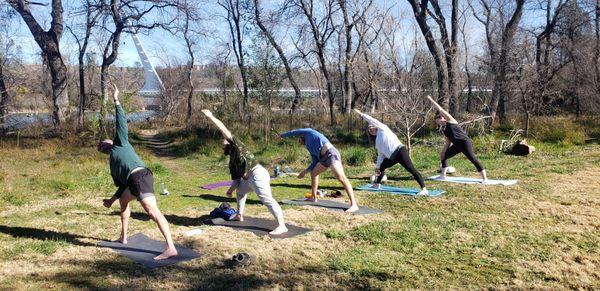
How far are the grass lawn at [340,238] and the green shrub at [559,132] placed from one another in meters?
5.81

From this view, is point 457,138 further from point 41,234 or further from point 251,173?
point 41,234

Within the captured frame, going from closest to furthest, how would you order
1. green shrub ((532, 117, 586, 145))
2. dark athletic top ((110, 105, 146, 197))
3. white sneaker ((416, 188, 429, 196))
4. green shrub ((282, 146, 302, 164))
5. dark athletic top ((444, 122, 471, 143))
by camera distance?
dark athletic top ((110, 105, 146, 197)), white sneaker ((416, 188, 429, 196)), dark athletic top ((444, 122, 471, 143)), green shrub ((282, 146, 302, 164)), green shrub ((532, 117, 586, 145))

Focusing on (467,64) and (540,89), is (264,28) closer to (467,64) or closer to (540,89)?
(540,89)

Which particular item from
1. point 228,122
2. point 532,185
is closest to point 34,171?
point 228,122

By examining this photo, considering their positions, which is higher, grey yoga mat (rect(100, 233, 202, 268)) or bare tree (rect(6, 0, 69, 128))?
bare tree (rect(6, 0, 69, 128))

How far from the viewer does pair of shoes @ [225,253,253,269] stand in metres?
5.58

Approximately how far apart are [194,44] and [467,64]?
2327cm

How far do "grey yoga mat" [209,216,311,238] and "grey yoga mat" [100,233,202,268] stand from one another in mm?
1139

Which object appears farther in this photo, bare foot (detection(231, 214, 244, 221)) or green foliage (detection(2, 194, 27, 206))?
green foliage (detection(2, 194, 27, 206))

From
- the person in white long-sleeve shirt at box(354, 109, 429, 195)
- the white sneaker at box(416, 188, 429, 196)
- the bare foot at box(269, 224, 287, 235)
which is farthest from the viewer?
the white sneaker at box(416, 188, 429, 196)

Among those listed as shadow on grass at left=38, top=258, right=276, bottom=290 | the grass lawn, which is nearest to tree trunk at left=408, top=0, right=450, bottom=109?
the grass lawn

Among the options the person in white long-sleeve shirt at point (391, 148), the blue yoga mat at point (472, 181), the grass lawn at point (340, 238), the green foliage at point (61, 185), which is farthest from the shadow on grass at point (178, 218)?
the blue yoga mat at point (472, 181)

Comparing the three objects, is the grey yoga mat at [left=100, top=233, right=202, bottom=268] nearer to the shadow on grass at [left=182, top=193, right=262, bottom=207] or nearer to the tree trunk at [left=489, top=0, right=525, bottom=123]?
the shadow on grass at [left=182, top=193, right=262, bottom=207]

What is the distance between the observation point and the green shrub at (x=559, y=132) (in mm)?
17375
